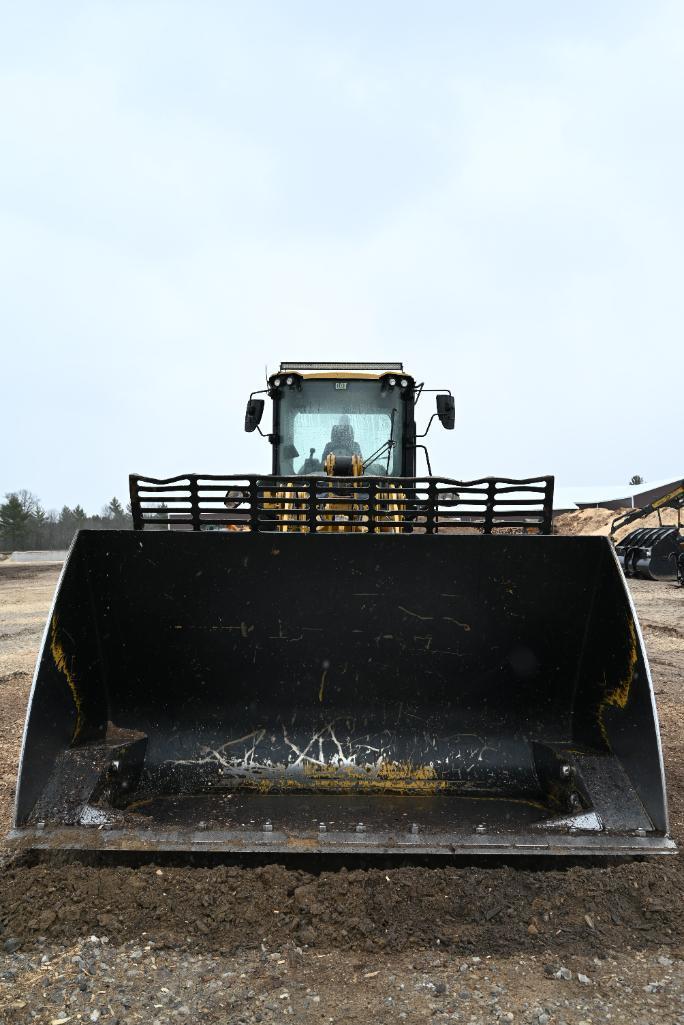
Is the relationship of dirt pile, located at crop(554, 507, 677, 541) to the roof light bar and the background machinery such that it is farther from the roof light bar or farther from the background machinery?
the roof light bar

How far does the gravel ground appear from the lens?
2.38 metres

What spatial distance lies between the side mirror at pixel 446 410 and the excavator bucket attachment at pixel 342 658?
285 centimetres

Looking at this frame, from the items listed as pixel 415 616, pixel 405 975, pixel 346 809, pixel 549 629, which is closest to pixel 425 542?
Result: pixel 415 616

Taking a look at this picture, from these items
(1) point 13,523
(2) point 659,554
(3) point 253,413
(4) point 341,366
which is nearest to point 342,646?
(3) point 253,413

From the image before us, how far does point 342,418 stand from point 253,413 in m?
0.74

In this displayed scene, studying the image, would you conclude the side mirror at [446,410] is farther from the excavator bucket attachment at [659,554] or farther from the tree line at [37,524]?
the tree line at [37,524]

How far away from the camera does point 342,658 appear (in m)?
3.82

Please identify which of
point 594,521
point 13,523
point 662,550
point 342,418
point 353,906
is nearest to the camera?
point 353,906

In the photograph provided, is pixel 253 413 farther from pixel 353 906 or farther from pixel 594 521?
pixel 594 521

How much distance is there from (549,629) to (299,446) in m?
3.28

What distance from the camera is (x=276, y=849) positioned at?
288cm

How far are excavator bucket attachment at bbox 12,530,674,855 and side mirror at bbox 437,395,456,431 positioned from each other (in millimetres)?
2852

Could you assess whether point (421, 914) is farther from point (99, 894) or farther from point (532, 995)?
point (99, 894)

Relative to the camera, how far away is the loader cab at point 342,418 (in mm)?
6465
